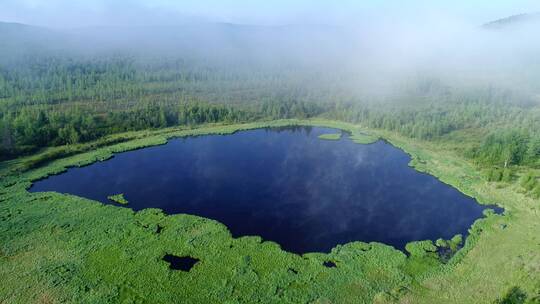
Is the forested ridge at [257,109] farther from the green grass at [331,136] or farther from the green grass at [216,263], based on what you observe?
the green grass at [216,263]

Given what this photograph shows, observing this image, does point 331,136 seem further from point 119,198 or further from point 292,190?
point 119,198

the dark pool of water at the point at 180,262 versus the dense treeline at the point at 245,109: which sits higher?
the dense treeline at the point at 245,109

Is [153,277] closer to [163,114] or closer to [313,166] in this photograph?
[313,166]

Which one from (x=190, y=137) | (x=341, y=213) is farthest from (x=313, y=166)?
(x=190, y=137)

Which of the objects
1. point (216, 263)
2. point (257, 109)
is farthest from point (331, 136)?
point (216, 263)

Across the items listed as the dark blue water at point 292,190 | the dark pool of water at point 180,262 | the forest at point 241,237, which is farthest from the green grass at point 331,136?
the dark pool of water at point 180,262

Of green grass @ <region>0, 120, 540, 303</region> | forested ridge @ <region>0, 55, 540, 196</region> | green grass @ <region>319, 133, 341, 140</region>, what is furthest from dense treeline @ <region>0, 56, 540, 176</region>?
green grass @ <region>0, 120, 540, 303</region>

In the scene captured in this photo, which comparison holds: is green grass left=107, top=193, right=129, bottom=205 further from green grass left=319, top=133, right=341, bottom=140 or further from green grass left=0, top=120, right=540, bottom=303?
green grass left=319, top=133, right=341, bottom=140
